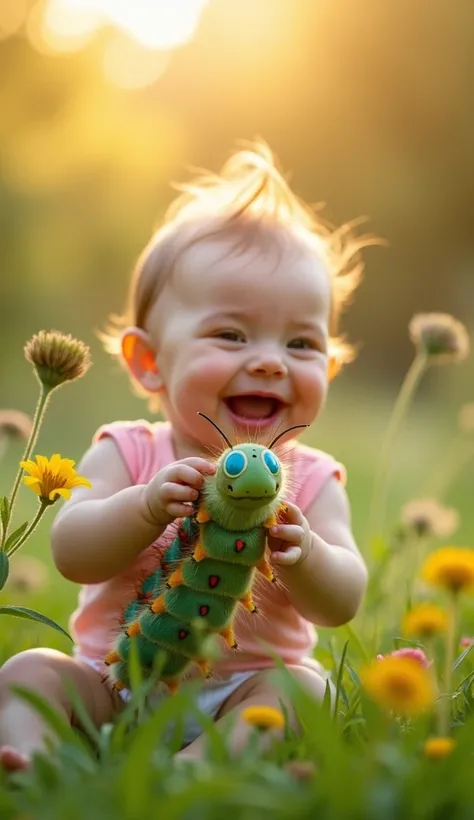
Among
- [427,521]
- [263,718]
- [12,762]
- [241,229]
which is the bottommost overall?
[12,762]

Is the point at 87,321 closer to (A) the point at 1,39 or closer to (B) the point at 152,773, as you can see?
(A) the point at 1,39

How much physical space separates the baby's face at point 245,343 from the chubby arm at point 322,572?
22 centimetres

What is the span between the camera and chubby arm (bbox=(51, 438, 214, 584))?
151 centimetres

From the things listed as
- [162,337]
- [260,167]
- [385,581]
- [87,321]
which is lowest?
[385,581]

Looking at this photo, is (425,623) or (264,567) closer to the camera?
(425,623)

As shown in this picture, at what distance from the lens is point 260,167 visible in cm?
224

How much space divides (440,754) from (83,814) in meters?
0.37

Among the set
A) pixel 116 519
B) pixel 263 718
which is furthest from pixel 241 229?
pixel 263 718

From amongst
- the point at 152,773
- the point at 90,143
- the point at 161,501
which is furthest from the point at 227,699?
the point at 90,143

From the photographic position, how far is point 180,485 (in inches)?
59.3

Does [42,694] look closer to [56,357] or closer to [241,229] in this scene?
[56,357]

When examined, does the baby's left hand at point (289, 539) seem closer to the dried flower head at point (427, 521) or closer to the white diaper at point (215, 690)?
the white diaper at point (215, 690)

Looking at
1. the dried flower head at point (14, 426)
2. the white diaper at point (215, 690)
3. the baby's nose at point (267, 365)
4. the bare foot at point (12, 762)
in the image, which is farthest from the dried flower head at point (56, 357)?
the dried flower head at point (14, 426)

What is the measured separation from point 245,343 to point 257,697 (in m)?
0.63
